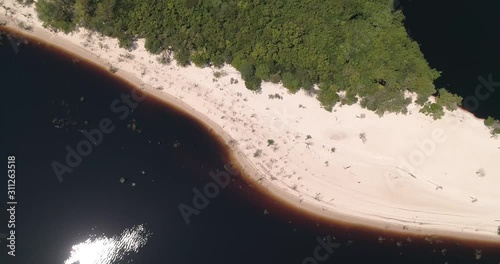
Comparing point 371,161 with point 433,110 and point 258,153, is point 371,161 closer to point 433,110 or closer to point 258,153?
point 433,110

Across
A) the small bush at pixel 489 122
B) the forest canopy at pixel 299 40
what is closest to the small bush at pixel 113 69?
the forest canopy at pixel 299 40

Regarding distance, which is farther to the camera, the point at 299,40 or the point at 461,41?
the point at 461,41

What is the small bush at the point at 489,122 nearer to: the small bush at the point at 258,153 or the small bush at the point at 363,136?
the small bush at the point at 363,136

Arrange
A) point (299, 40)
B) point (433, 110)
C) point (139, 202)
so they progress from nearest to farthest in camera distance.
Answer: point (299, 40), point (433, 110), point (139, 202)

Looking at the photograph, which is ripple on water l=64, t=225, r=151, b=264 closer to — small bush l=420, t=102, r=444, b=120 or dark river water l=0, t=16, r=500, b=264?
dark river water l=0, t=16, r=500, b=264

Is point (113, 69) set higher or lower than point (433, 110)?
higher

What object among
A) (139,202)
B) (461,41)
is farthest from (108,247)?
(461,41)
